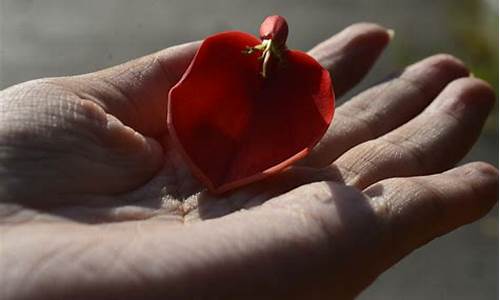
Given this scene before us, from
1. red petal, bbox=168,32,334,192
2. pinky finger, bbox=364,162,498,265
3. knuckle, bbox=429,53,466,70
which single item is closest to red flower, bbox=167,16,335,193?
red petal, bbox=168,32,334,192

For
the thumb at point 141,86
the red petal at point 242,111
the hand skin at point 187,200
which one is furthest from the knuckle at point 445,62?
the thumb at point 141,86

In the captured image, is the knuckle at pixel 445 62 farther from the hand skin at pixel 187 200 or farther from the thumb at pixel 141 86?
the thumb at pixel 141 86

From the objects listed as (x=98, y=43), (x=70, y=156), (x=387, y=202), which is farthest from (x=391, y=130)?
(x=98, y=43)

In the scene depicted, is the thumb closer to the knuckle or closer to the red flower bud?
the red flower bud

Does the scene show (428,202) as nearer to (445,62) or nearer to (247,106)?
(247,106)

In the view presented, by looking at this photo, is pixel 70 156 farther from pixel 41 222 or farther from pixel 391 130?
pixel 391 130

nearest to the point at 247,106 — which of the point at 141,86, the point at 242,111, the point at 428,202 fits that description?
the point at 242,111
